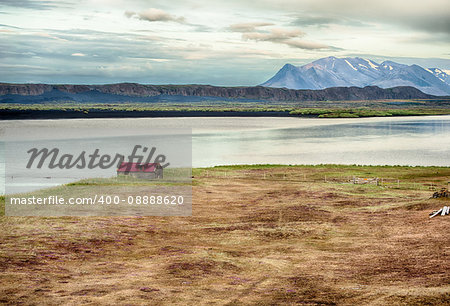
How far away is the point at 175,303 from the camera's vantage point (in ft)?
55.8

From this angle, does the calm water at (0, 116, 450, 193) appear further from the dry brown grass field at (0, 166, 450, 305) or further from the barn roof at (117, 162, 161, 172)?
the dry brown grass field at (0, 166, 450, 305)

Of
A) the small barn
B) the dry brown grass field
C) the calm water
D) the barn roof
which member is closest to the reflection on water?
the calm water

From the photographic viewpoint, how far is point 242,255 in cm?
2495

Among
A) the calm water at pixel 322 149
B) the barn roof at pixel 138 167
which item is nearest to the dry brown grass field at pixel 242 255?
the barn roof at pixel 138 167

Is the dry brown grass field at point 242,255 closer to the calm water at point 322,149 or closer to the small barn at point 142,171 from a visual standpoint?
the small barn at point 142,171

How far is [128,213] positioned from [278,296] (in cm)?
2049

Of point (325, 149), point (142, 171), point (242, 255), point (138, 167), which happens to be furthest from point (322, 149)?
point (242, 255)

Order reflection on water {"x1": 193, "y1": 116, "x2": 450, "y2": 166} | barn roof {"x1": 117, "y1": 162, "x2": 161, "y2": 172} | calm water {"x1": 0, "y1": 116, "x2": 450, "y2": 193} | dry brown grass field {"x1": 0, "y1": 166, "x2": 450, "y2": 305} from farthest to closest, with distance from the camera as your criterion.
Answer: reflection on water {"x1": 193, "y1": 116, "x2": 450, "y2": 166}, calm water {"x1": 0, "y1": 116, "x2": 450, "y2": 193}, barn roof {"x1": 117, "y1": 162, "x2": 161, "y2": 172}, dry brown grass field {"x1": 0, "y1": 166, "x2": 450, "y2": 305}

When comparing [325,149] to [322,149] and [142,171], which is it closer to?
[322,149]

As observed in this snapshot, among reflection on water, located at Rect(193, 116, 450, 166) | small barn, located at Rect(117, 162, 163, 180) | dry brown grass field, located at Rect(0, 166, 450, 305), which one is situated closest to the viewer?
dry brown grass field, located at Rect(0, 166, 450, 305)

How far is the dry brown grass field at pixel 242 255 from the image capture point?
17875mm

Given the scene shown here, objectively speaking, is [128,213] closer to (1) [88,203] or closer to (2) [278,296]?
(1) [88,203]

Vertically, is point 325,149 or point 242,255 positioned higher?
point 325,149

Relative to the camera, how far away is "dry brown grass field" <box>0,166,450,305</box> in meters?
17.9
